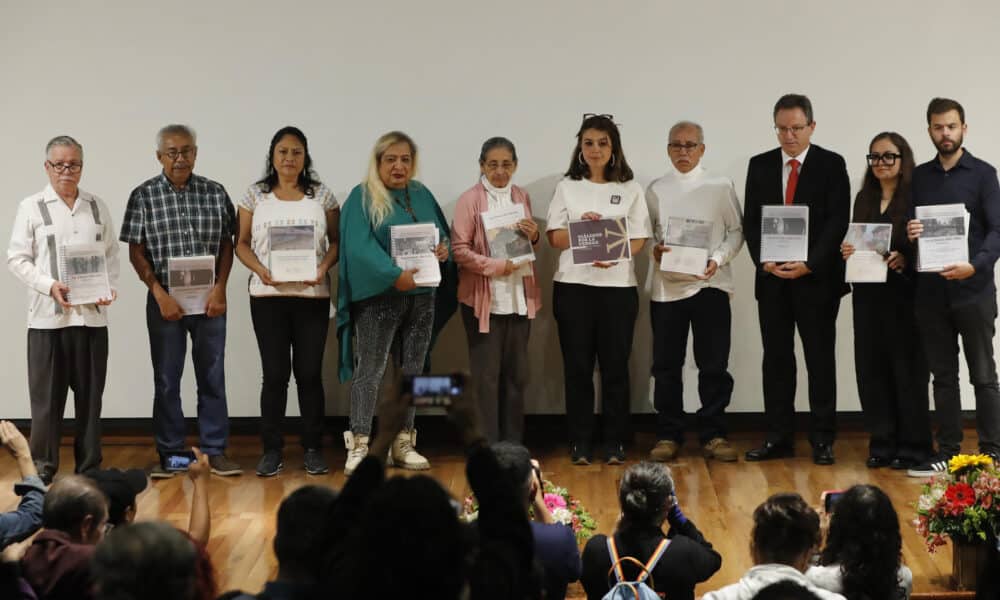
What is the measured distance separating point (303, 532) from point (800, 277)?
3.91 meters

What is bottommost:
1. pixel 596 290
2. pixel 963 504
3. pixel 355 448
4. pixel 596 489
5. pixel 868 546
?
pixel 596 489

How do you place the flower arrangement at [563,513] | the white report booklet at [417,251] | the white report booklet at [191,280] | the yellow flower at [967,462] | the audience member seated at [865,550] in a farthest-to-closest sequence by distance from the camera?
1. the white report booklet at [191,280]
2. the white report booklet at [417,251]
3. the yellow flower at [967,462]
4. the flower arrangement at [563,513]
5. the audience member seated at [865,550]

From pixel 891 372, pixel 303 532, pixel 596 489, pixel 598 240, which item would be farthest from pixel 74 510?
pixel 891 372

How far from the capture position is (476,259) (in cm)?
605

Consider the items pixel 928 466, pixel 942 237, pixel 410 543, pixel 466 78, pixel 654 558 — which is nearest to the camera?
pixel 410 543

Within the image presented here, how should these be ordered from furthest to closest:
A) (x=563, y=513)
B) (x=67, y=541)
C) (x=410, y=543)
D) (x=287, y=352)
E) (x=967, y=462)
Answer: (x=287, y=352) → (x=967, y=462) → (x=563, y=513) → (x=67, y=541) → (x=410, y=543)

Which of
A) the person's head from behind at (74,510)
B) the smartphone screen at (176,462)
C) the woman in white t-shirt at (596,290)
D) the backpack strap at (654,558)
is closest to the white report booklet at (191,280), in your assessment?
the smartphone screen at (176,462)

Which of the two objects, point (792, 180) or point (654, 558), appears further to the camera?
point (792, 180)

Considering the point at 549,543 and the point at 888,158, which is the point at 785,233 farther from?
the point at 549,543

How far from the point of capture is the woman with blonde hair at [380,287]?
235 inches

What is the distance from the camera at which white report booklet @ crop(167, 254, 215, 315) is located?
6.03m

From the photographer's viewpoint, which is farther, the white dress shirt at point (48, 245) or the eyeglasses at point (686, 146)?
the eyeglasses at point (686, 146)

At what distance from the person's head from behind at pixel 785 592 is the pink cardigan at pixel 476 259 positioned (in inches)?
144

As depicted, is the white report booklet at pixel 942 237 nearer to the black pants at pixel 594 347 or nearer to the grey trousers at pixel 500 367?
the black pants at pixel 594 347
